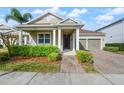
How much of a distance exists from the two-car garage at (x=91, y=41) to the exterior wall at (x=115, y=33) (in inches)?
113

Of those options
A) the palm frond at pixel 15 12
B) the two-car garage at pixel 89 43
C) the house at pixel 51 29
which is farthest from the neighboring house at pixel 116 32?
the palm frond at pixel 15 12

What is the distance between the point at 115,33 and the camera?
36.9 metres

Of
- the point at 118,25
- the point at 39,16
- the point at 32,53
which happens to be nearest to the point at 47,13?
the point at 39,16

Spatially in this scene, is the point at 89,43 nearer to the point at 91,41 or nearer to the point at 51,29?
the point at 91,41

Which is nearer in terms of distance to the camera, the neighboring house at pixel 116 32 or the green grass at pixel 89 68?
the green grass at pixel 89 68

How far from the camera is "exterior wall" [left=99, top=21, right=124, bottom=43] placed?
3322cm

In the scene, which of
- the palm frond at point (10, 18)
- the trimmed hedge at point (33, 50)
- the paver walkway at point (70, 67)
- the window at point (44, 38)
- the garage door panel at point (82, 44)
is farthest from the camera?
the palm frond at point (10, 18)

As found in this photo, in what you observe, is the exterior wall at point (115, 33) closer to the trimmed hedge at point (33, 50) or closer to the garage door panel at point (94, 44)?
the garage door panel at point (94, 44)

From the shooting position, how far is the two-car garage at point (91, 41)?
36312 mm

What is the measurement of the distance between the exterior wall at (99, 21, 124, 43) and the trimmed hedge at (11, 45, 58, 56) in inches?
710

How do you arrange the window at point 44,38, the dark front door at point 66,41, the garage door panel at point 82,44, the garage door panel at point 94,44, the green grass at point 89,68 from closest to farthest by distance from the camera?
the green grass at point 89,68
the window at point 44,38
the dark front door at point 66,41
the garage door panel at point 94,44
the garage door panel at point 82,44

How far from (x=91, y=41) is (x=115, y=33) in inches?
203

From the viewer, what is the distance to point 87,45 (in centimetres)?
3656

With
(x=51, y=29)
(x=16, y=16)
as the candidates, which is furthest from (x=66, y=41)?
(x=16, y=16)
